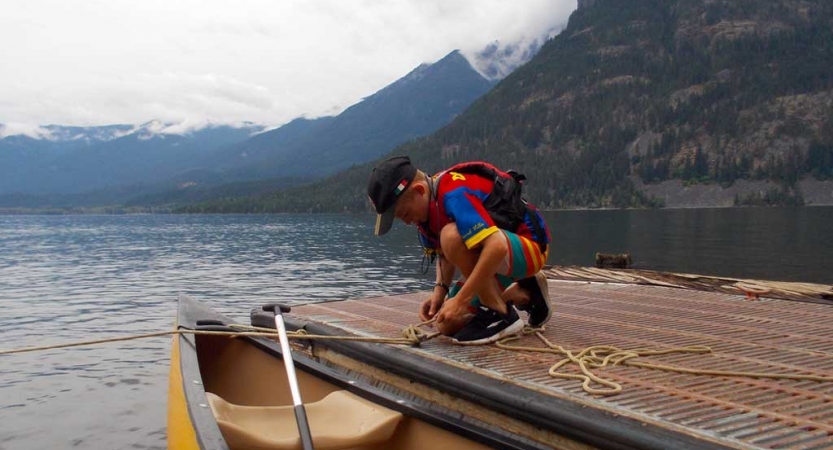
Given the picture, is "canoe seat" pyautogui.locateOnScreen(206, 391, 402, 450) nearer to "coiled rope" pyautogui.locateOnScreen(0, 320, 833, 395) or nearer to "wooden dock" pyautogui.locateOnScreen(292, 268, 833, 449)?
"coiled rope" pyautogui.locateOnScreen(0, 320, 833, 395)

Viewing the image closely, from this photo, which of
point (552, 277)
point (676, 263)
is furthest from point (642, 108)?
point (552, 277)

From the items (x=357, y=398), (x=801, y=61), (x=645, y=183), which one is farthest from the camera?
(x=801, y=61)

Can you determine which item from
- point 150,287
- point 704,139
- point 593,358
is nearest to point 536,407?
point 593,358

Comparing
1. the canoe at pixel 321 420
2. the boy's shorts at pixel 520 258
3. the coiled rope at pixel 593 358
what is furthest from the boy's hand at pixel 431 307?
the canoe at pixel 321 420

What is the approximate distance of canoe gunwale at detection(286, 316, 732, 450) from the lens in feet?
11.0

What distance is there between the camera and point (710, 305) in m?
8.02

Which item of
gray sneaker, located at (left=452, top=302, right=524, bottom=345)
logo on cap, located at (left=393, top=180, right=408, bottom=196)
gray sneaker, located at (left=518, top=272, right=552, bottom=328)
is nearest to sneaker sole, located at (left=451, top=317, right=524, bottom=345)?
gray sneaker, located at (left=452, top=302, right=524, bottom=345)

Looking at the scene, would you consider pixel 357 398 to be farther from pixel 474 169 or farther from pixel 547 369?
pixel 474 169

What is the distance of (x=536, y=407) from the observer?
13.1 ft

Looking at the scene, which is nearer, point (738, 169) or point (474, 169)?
point (474, 169)

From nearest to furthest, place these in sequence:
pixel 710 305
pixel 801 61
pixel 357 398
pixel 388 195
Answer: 1. pixel 357 398
2. pixel 388 195
3. pixel 710 305
4. pixel 801 61

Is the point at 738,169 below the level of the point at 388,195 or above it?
above

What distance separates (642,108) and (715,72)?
2549 cm

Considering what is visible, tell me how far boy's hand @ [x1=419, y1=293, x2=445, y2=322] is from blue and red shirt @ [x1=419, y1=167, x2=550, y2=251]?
71cm
